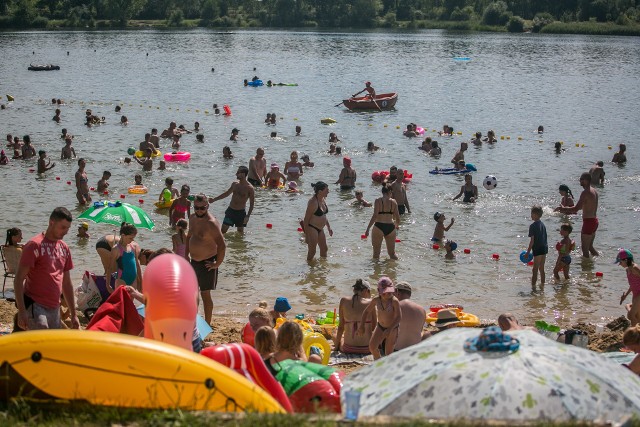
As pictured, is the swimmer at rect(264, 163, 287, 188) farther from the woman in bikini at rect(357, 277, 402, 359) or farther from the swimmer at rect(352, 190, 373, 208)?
the woman in bikini at rect(357, 277, 402, 359)

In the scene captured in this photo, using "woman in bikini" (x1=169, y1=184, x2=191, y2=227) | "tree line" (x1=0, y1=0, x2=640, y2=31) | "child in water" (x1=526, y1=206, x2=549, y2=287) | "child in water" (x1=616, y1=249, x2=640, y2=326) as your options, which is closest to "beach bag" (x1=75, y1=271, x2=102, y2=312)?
"woman in bikini" (x1=169, y1=184, x2=191, y2=227)

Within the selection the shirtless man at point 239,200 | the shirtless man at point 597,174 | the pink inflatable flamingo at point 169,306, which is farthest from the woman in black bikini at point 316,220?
the shirtless man at point 597,174

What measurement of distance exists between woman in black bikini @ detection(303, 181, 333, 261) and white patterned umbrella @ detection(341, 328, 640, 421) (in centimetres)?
852

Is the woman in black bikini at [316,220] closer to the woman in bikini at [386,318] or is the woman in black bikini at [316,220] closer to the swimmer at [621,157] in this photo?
the woman in bikini at [386,318]

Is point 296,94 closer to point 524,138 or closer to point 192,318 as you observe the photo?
point 524,138

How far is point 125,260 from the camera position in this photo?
10.3 m

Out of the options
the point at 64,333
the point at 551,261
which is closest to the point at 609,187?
the point at 551,261

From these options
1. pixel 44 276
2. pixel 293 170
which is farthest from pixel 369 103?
pixel 44 276

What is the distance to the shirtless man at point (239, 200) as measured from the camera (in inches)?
621

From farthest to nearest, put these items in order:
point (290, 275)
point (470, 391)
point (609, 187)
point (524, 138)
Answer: point (524, 138) → point (609, 187) → point (290, 275) → point (470, 391)

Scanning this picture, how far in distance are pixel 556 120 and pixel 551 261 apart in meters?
20.7

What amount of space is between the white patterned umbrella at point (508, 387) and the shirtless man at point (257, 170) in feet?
48.7

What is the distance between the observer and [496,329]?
19.0ft

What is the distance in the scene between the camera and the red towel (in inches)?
317
